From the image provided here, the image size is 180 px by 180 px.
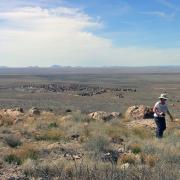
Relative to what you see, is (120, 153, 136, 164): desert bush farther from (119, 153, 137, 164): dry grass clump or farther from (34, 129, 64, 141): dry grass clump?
(34, 129, 64, 141): dry grass clump

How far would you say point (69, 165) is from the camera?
10117 mm

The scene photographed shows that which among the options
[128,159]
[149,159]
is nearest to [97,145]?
[128,159]

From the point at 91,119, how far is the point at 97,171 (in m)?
15.3

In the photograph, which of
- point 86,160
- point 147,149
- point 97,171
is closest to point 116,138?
point 147,149

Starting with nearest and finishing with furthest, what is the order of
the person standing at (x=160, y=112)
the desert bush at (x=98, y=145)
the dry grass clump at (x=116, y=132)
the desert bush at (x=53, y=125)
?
the desert bush at (x=98, y=145) < the person standing at (x=160, y=112) < the dry grass clump at (x=116, y=132) < the desert bush at (x=53, y=125)

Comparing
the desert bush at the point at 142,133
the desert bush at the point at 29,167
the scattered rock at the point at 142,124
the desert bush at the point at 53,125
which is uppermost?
the desert bush at the point at 29,167

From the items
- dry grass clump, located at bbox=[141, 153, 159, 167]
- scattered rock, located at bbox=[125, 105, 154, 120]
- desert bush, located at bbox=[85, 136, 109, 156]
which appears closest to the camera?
dry grass clump, located at bbox=[141, 153, 159, 167]

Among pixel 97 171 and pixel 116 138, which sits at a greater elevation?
pixel 97 171

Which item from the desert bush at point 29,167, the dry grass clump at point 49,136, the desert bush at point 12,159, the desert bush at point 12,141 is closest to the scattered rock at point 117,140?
the dry grass clump at point 49,136

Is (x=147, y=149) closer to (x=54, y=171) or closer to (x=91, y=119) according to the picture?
(x=54, y=171)

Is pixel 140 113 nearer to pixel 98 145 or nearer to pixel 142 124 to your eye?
pixel 142 124

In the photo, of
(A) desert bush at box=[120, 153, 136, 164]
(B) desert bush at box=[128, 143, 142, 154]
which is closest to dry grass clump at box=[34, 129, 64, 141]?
(B) desert bush at box=[128, 143, 142, 154]

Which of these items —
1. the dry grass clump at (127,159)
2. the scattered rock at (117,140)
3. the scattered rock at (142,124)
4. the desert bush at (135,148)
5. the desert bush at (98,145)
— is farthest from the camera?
the scattered rock at (142,124)

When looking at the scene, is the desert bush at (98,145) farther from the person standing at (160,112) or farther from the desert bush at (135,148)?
the person standing at (160,112)
